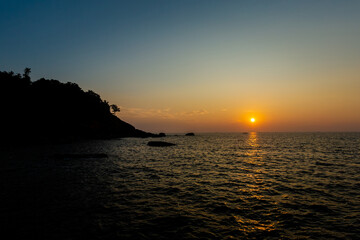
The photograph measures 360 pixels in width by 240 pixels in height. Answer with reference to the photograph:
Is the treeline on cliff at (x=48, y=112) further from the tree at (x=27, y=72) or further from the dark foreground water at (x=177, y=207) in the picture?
the dark foreground water at (x=177, y=207)

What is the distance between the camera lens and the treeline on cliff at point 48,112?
78.4 metres

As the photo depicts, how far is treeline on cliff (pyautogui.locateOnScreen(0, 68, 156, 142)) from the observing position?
3088 inches

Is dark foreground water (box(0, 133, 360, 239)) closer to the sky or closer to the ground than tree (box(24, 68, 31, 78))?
closer to the ground

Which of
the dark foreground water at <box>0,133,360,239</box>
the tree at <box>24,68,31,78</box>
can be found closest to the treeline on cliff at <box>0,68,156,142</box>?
the tree at <box>24,68,31,78</box>

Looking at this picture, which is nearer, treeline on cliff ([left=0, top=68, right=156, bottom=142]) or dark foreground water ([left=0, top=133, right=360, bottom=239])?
dark foreground water ([left=0, top=133, right=360, bottom=239])

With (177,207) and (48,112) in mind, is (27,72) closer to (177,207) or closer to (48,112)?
(48,112)

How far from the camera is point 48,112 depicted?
325ft

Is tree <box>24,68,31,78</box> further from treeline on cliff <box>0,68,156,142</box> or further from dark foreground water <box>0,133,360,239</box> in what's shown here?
dark foreground water <box>0,133,360,239</box>

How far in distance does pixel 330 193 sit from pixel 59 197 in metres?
21.1

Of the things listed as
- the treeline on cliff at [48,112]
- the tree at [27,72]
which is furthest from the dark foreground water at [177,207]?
the tree at [27,72]

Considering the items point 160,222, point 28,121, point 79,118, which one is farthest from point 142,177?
point 79,118

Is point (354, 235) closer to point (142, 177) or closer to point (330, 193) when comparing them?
point (330, 193)

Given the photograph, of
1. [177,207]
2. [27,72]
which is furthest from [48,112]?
[177,207]

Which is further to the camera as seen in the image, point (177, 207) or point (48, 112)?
point (48, 112)
